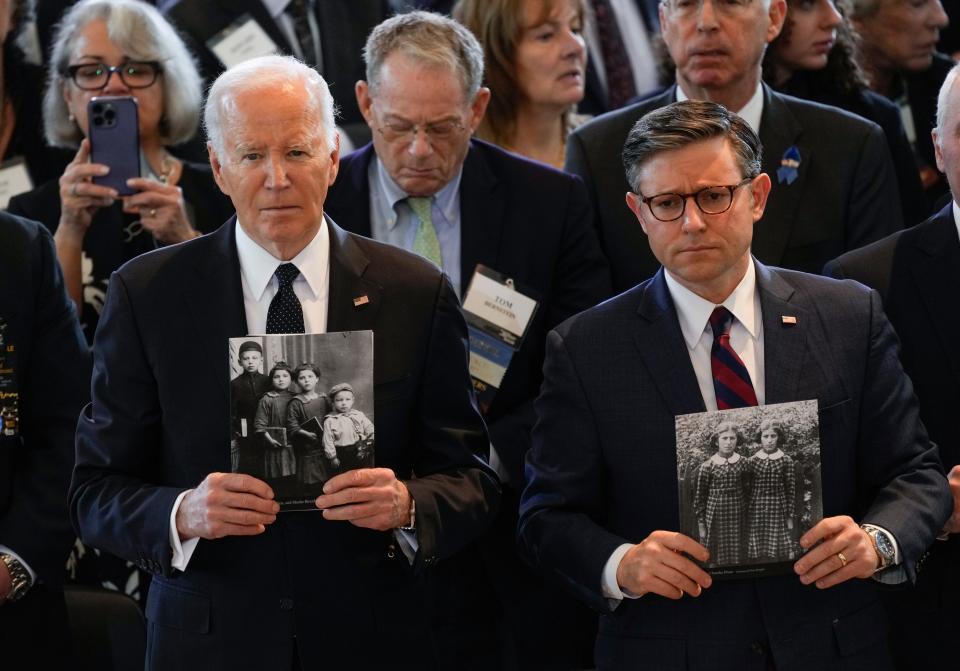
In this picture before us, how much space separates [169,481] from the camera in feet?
10.2

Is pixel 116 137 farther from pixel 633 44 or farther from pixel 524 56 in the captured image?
pixel 633 44

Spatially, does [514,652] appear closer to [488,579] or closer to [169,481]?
[488,579]

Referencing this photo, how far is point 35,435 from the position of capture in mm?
3699

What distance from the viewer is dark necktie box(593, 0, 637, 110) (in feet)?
18.1

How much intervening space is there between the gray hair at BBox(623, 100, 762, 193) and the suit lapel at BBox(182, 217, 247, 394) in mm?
906

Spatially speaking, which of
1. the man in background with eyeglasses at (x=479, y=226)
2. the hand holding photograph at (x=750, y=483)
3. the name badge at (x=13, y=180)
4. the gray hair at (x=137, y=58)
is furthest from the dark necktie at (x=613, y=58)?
the hand holding photograph at (x=750, y=483)

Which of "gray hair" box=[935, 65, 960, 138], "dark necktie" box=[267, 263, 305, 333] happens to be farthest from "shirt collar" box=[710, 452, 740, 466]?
"gray hair" box=[935, 65, 960, 138]

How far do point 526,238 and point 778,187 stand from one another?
753 mm

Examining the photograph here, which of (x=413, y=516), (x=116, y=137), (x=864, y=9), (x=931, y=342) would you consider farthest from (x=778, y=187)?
(x=116, y=137)

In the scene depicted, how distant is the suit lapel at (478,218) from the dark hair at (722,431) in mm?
1338

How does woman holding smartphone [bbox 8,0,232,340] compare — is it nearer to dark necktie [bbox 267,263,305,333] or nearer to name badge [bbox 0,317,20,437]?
name badge [bbox 0,317,20,437]

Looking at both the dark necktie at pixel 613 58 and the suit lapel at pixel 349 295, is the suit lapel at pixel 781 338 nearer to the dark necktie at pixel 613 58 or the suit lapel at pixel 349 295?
the suit lapel at pixel 349 295

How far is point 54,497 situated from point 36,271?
0.58m

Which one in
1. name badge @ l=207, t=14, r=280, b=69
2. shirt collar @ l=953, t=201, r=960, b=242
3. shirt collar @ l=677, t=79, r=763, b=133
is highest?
name badge @ l=207, t=14, r=280, b=69
